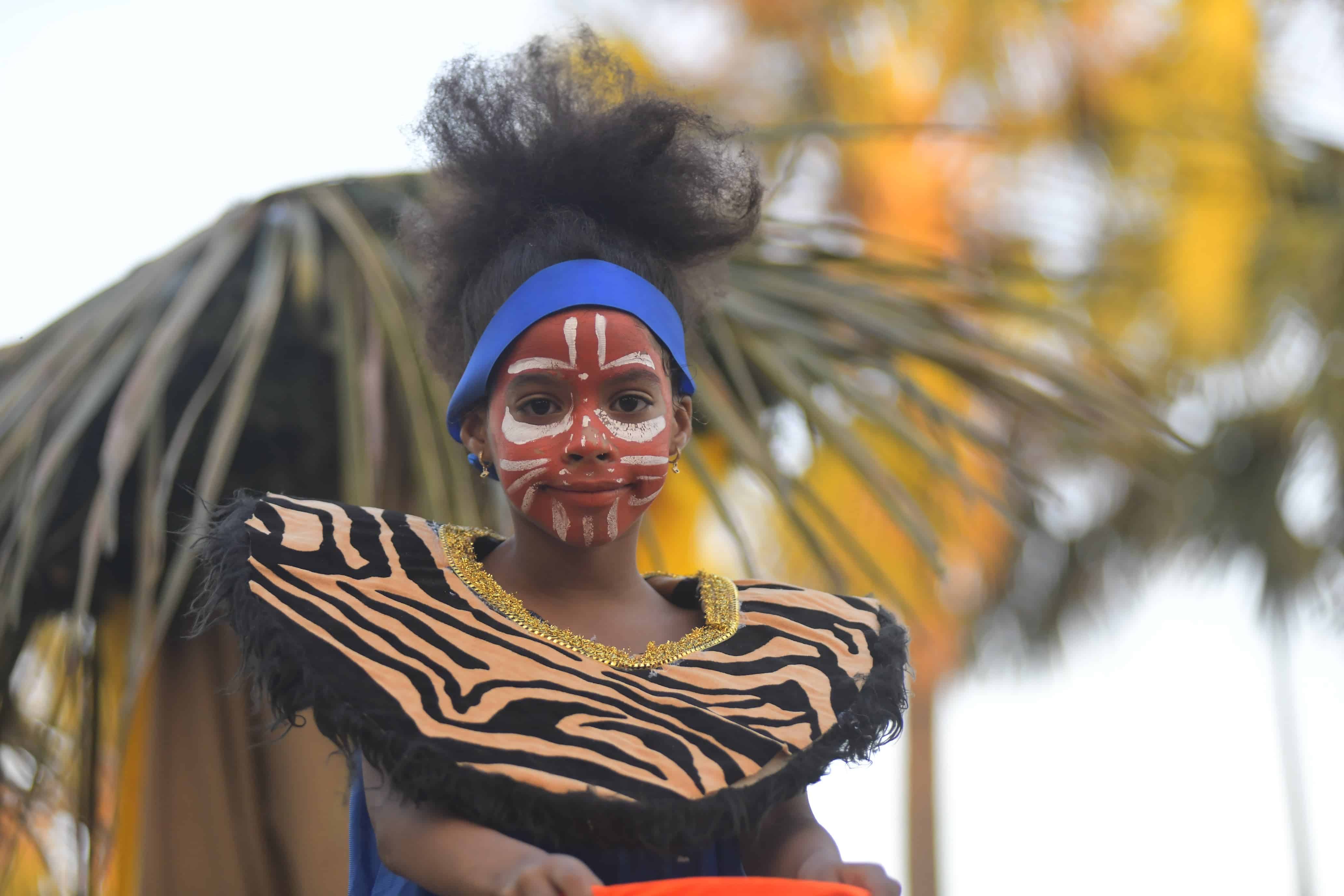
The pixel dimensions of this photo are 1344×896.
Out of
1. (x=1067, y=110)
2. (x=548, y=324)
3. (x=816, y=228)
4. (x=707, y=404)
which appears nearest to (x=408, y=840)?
(x=548, y=324)

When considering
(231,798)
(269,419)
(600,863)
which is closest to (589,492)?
(600,863)

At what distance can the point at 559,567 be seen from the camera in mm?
1982

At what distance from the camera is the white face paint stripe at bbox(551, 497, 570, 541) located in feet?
6.17

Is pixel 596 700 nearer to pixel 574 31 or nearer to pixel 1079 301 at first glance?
pixel 574 31

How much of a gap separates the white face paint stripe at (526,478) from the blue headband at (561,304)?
165mm

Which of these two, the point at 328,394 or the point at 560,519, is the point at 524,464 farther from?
the point at 328,394

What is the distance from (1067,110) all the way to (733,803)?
28.5 feet

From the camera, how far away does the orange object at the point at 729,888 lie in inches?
60.2

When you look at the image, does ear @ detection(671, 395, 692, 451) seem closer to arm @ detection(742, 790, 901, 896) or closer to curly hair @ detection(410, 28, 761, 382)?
curly hair @ detection(410, 28, 761, 382)

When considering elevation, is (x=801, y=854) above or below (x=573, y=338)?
below

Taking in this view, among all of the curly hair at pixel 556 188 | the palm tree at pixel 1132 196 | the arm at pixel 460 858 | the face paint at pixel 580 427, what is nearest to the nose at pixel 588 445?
the face paint at pixel 580 427

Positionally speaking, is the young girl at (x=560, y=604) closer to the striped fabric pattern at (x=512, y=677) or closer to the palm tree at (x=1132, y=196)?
the striped fabric pattern at (x=512, y=677)

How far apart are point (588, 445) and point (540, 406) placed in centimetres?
10

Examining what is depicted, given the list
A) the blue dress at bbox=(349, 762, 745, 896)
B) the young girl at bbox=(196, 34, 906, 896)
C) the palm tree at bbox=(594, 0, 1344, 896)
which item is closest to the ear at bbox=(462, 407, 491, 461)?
the young girl at bbox=(196, 34, 906, 896)
